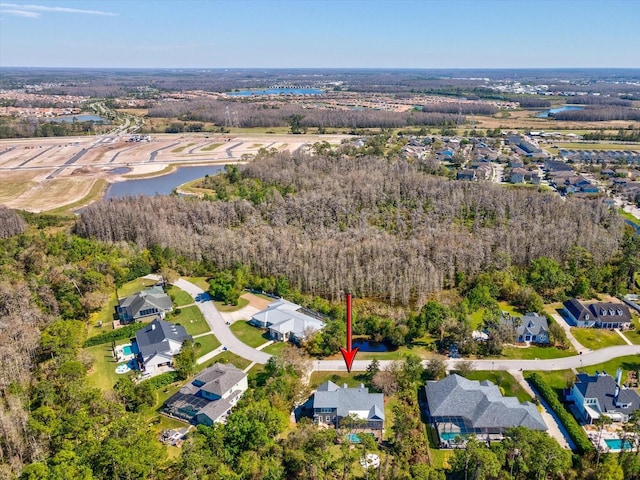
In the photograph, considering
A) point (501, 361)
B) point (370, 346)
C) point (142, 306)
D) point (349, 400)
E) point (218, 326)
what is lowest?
point (370, 346)

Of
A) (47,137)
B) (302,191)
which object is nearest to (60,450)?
(302,191)

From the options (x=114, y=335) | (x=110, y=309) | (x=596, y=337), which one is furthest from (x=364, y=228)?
(x=114, y=335)

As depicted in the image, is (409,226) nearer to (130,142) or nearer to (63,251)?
(63,251)

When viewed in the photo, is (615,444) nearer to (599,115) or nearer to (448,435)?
(448,435)

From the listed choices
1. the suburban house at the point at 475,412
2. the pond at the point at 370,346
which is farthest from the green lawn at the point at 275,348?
the suburban house at the point at 475,412

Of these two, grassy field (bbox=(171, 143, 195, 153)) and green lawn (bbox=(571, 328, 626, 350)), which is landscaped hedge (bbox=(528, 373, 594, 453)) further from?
grassy field (bbox=(171, 143, 195, 153))

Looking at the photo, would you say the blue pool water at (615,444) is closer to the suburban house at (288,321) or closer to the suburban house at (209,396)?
the suburban house at (288,321)
